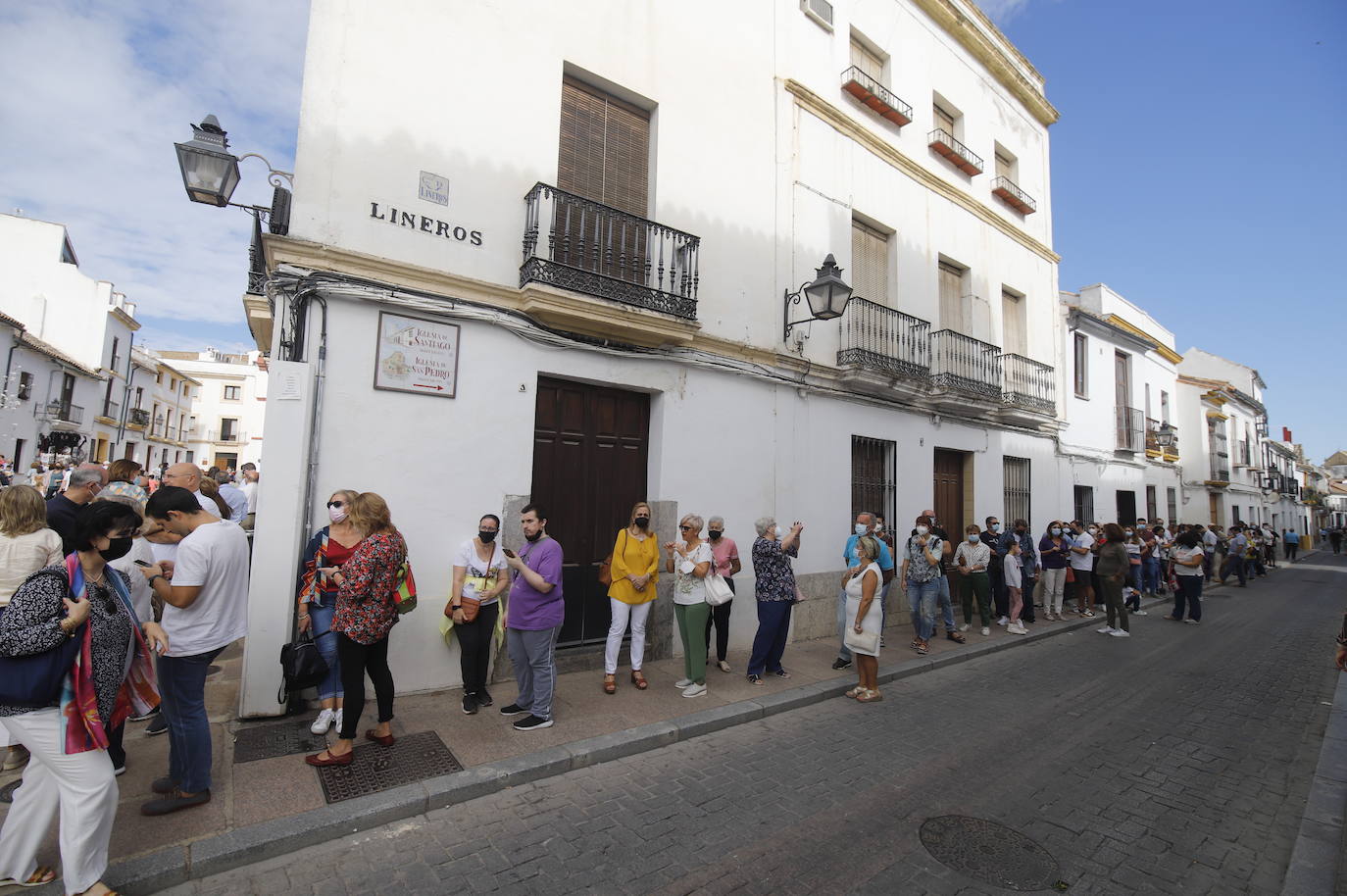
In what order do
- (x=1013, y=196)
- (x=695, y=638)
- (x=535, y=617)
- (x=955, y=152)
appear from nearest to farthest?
(x=535, y=617) < (x=695, y=638) < (x=955, y=152) < (x=1013, y=196)

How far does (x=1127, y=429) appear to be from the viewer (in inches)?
622

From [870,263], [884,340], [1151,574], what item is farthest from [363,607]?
[1151,574]

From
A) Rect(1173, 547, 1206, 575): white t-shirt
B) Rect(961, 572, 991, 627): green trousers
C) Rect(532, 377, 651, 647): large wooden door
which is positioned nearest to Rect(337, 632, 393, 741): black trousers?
Rect(532, 377, 651, 647): large wooden door

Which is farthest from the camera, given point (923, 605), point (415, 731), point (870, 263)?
point (870, 263)

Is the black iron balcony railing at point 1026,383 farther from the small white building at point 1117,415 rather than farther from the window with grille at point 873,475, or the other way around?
the window with grille at point 873,475

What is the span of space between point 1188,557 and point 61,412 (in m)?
35.5

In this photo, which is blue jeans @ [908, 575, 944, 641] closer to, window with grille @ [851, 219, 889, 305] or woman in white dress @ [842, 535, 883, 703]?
woman in white dress @ [842, 535, 883, 703]

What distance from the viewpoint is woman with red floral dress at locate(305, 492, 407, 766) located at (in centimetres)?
367

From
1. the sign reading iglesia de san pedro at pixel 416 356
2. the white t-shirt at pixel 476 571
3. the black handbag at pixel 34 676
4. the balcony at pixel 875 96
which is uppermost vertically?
the balcony at pixel 875 96

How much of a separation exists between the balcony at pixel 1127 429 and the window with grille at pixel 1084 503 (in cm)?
212

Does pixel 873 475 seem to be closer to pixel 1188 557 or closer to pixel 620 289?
pixel 620 289

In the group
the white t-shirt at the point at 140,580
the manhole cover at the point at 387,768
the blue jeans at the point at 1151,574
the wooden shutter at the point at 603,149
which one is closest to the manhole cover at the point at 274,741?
the manhole cover at the point at 387,768

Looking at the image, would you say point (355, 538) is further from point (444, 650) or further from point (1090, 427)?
point (1090, 427)

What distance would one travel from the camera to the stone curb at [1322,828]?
310cm
